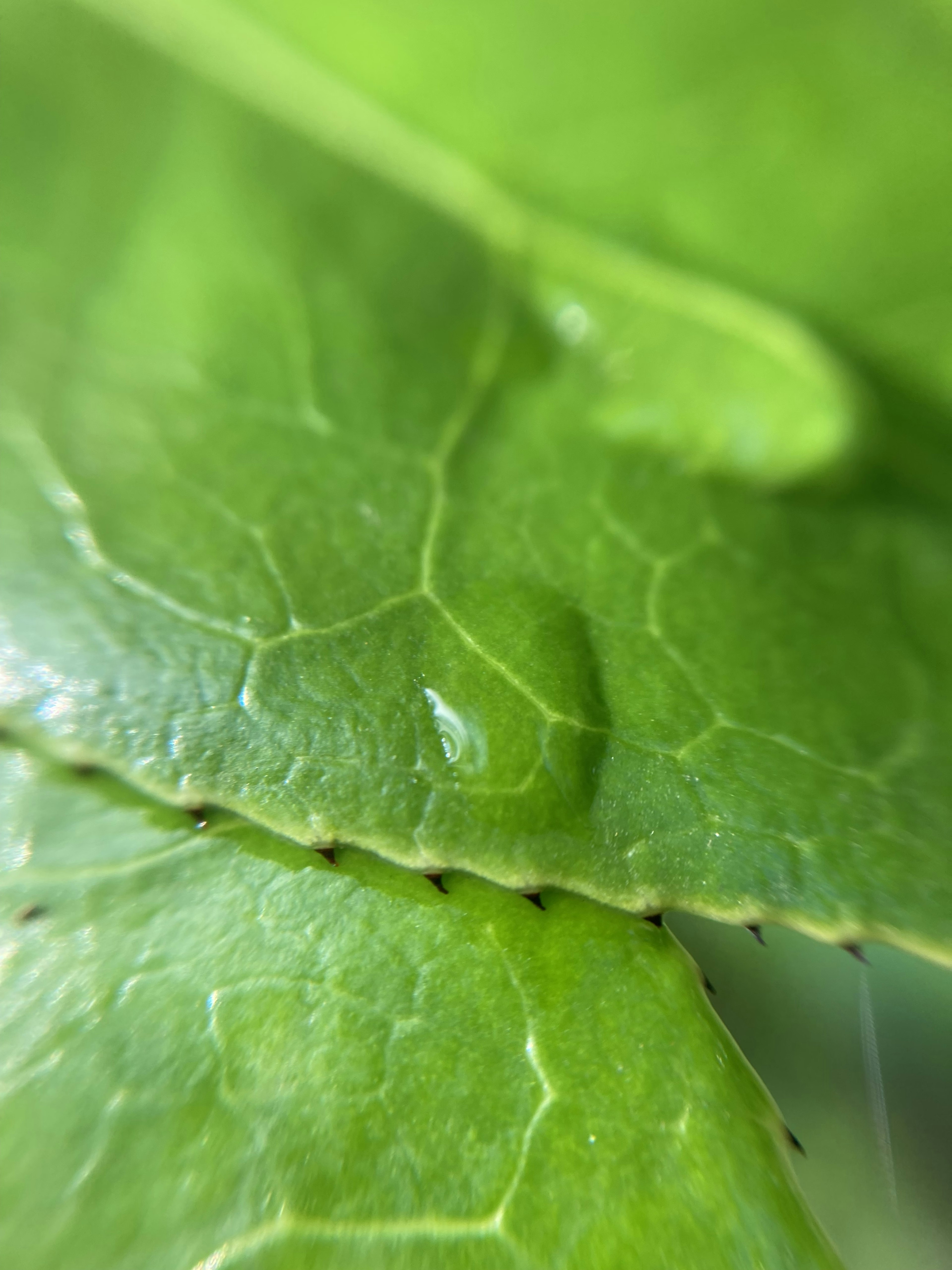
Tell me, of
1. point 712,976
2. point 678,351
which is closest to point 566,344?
point 678,351

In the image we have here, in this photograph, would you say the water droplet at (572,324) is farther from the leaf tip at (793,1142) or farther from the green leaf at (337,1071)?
the leaf tip at (793,1142)

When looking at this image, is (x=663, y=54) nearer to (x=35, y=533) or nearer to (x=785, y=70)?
(x=785, y=70)

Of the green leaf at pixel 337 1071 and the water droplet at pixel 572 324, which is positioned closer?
the green leaf at pixel 337 1071

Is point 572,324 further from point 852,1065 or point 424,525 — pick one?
point 852,1065

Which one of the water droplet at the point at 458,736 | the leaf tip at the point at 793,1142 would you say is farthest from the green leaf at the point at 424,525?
the leaf tip at the point at 793,1142

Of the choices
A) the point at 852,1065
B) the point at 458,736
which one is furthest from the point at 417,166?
the point at 852,1065

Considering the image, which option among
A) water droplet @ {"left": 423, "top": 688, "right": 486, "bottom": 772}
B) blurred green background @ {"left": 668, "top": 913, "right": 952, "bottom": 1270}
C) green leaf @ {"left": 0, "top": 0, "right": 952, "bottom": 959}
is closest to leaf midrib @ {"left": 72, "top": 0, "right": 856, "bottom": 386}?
green leaf @ {"left": 0, "top": 0, "right": 952, "bottom": 959}
